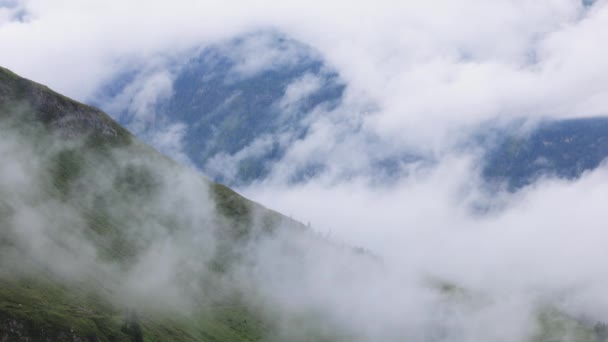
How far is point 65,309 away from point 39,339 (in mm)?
26420

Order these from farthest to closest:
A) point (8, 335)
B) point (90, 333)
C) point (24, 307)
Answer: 1. point (90, 333)
2. point (24, 307)
3. point (8, 335)

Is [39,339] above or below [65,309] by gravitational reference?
below

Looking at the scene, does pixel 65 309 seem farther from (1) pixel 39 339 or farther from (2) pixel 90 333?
(1) pixel 39 339

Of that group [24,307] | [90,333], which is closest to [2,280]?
[24,307]

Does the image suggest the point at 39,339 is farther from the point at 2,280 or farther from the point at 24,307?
the point at 2,280

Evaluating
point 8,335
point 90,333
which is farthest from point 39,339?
point 90,333

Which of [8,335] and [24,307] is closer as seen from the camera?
[8,335]

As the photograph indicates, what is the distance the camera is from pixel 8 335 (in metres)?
163

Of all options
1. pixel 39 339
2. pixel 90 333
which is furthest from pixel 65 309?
pixel 39 339

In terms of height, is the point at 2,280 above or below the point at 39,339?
above

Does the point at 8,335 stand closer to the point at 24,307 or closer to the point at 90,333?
the point at 24,307

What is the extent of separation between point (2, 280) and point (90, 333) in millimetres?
33800

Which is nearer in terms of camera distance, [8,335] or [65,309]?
[8,335]

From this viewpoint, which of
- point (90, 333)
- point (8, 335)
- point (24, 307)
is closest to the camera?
point (8, 335)
